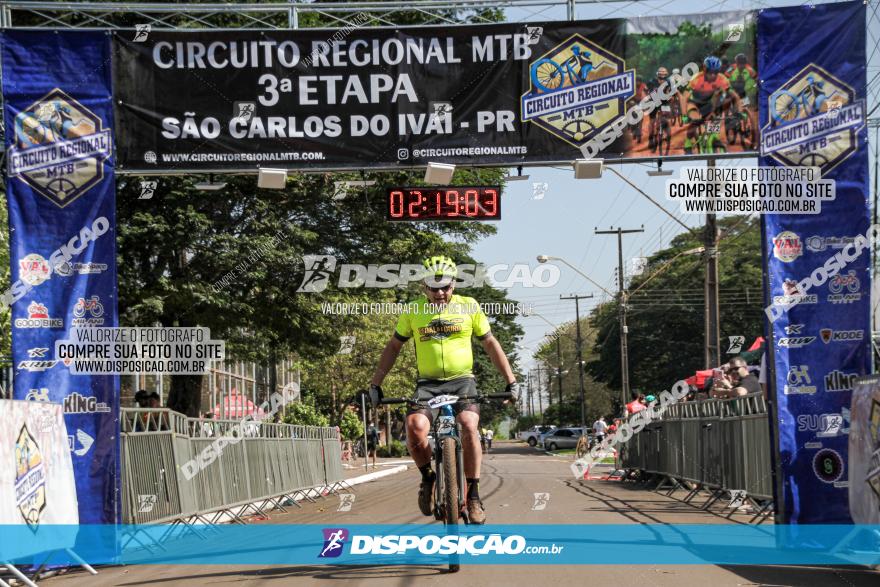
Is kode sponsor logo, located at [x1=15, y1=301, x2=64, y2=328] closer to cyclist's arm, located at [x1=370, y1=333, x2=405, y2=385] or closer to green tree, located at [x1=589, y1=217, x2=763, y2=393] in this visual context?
cyclist's arm, located at [x1=370, y1=333, x2=405, y2=385]

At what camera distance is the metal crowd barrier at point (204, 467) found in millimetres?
12242

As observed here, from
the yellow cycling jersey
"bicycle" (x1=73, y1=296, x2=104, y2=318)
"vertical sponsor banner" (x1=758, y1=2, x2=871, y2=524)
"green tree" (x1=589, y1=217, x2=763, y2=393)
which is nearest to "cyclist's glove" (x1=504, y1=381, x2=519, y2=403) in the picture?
the yellow cycling jersey

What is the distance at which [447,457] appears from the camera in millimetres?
8492

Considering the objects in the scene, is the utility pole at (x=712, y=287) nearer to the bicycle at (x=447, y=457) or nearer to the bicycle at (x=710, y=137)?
the bicycle at (x=710, y=137)

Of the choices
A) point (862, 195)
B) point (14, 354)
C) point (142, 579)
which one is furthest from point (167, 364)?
point (862, 195)

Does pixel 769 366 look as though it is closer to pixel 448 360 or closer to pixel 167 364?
pixel 448 360

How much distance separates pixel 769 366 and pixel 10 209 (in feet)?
25.8

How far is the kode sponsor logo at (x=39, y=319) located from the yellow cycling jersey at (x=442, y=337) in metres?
4.04

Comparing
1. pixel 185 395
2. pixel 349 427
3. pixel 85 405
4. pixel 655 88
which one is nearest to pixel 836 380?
pixel 655 88

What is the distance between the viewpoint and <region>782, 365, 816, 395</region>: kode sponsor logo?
1091 cm

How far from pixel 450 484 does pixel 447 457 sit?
212 millimetres

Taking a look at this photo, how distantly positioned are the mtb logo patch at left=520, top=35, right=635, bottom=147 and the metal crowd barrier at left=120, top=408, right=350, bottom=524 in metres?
5.62

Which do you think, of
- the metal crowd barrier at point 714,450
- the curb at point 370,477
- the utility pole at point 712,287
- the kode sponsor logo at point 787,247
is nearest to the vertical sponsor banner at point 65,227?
the kode sponsor logo at point 787,247

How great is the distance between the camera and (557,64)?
38.6 ft
